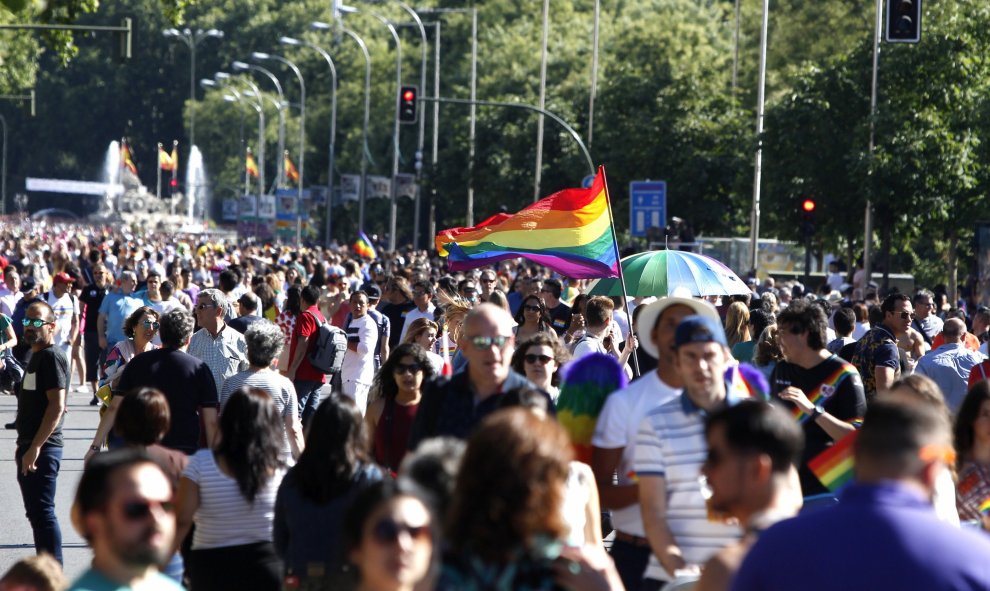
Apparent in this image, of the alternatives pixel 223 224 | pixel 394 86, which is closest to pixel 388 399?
pixel 394 86

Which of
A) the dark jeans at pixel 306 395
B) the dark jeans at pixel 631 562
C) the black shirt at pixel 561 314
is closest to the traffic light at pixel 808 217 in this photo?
the black shirt at pixel 561 314

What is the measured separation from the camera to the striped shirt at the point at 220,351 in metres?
11.5

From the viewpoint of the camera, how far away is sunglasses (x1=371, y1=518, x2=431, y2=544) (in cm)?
394

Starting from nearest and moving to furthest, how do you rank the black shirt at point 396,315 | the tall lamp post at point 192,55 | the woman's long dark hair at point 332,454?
the woman's long dark hair at point 332,454 < the black shirt at point 396,315 < the tall lamp post at point 192,55

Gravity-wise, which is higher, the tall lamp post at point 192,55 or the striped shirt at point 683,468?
the tall lamp post at point 192,55

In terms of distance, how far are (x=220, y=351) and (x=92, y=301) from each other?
29.5ft

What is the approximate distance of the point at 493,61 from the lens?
66500 millimetres

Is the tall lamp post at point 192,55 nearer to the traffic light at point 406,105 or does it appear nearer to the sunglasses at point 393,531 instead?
the traffic light at point 406,105

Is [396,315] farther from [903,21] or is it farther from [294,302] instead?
[903,21]

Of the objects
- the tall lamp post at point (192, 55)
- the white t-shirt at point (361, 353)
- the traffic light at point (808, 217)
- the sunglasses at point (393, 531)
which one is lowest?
the white t-shirt at point (361, 353)

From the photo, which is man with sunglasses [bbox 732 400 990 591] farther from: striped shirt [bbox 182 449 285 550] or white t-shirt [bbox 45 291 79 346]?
white t-shirt [bbox 45 291 79 346]

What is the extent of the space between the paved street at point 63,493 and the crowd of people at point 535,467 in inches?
29.3

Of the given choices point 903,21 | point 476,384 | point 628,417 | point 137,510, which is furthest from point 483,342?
point 903,21

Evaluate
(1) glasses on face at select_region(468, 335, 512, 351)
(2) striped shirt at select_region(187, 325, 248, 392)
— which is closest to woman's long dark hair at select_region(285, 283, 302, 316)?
(2) striped shirt at select_region(187, 325, 248, 392)
